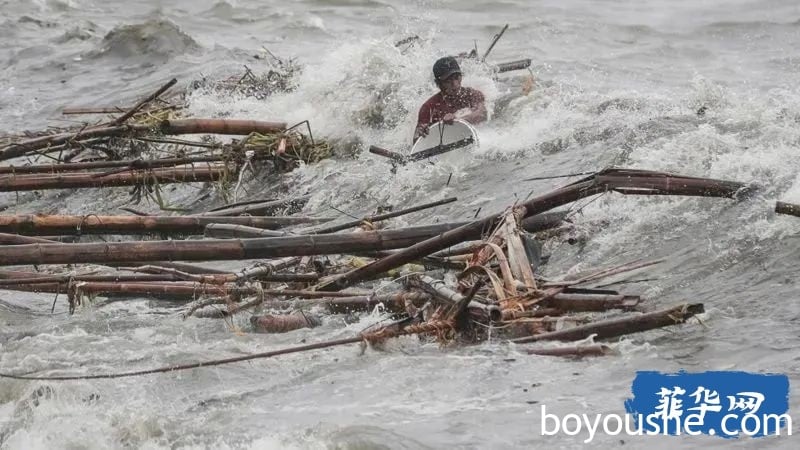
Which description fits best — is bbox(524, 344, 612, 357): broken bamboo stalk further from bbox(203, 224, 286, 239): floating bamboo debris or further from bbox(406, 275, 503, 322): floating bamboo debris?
bbox(203, 224, 286, 239): floating bamboo debris

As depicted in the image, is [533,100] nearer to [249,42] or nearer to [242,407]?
[242,407]

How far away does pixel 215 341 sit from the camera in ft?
19.2

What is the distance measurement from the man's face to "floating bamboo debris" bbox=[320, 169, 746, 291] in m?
4.15

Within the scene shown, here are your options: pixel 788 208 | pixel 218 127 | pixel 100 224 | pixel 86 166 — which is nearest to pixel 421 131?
pixel 218 127

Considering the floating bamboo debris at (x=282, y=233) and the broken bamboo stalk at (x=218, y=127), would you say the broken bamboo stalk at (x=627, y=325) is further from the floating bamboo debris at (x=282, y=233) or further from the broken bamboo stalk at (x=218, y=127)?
the broken bamboo stalk at (x=218, y=127)

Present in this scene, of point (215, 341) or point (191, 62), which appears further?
point (191, 62)

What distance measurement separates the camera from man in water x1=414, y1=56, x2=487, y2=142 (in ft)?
32.6

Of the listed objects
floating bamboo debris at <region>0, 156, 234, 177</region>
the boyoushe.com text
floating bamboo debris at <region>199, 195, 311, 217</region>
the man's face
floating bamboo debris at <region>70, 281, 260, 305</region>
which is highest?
the man's face

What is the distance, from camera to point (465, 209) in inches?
332

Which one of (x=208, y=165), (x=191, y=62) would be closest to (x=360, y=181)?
(x=208, y=165)

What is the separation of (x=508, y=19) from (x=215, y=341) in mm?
13143

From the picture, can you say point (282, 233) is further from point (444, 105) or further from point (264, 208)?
point (444, 105)

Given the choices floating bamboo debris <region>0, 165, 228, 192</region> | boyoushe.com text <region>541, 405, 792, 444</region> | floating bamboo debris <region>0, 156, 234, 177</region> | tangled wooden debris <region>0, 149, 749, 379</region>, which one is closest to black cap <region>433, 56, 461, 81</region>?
floating bamboo debris <region>0, 165, 228, 192</region>

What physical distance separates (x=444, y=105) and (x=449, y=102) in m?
0.06
